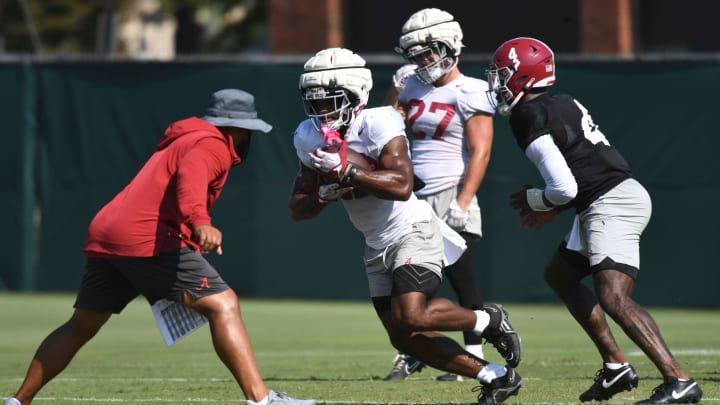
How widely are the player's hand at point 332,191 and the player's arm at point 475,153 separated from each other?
6.35 feet

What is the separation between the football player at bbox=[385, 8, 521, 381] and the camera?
8938mm

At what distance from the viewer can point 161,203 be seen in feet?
23.0

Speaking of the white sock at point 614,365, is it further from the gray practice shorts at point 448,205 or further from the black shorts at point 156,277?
the black shorts at point 156,277

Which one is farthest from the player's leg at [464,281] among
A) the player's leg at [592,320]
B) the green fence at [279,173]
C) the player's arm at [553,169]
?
the green fence at [279,173]

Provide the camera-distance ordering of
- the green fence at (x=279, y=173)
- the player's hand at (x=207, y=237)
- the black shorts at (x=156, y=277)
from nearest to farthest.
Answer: the player's hand at (x=207, y=237) < the black shorts at (x=156, y=277) < the green fence at (x=279, y=173)

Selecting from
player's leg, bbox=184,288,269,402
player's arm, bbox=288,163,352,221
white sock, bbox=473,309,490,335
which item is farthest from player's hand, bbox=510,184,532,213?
player's leg, bbox=184,288,269,402

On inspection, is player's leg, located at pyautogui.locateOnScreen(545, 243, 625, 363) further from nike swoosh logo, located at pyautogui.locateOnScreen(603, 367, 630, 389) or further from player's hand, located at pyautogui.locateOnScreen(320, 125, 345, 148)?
player's hand, located at pyautogui.locateOnScreen(320, 125, 345, 148)

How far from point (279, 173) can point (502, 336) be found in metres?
8.05

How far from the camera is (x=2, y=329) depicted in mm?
13570

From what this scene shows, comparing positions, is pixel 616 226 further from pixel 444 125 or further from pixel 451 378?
pixel 451 378

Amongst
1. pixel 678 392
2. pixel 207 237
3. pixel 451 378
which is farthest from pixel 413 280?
pixel 451 378

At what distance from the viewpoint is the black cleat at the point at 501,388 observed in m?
7.01

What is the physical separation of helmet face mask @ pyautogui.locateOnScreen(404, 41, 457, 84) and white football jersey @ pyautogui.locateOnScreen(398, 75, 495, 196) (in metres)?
0.13

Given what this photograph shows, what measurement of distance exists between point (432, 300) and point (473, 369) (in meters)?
0.44
